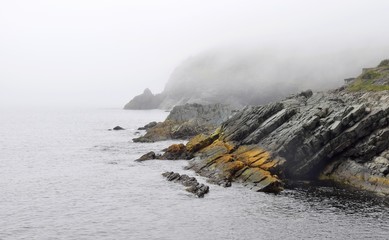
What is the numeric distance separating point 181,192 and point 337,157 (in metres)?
31.7

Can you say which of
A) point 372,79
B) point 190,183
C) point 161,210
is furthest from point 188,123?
point 161,210

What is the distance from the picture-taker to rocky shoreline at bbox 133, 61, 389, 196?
68.4 m

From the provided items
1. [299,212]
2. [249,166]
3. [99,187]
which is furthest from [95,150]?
[299,212]

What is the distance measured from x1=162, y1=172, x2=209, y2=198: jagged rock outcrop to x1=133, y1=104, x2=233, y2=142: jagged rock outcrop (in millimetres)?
61653

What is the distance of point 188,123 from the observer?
14638 cm

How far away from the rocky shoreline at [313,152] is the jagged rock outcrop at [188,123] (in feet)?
179

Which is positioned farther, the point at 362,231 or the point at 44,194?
the point at 44,194

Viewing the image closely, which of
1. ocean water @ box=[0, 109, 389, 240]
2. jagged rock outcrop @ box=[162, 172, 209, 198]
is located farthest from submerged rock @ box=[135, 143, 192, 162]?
jagged rock outcrop @ box=[162, 172, 209, 198]

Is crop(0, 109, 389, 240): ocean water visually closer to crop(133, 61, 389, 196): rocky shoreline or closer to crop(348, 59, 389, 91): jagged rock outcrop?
crop(133, 61, 389, 196): rocky shoreline

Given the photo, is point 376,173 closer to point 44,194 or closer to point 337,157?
point 337,157

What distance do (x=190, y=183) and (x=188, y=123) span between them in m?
79.8

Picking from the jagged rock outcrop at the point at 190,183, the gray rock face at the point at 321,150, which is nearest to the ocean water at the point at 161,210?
the jagged rock outcrop at the point at 190,183

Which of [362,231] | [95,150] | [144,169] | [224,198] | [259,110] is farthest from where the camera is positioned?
[95,150]

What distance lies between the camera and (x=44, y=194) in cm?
6438
